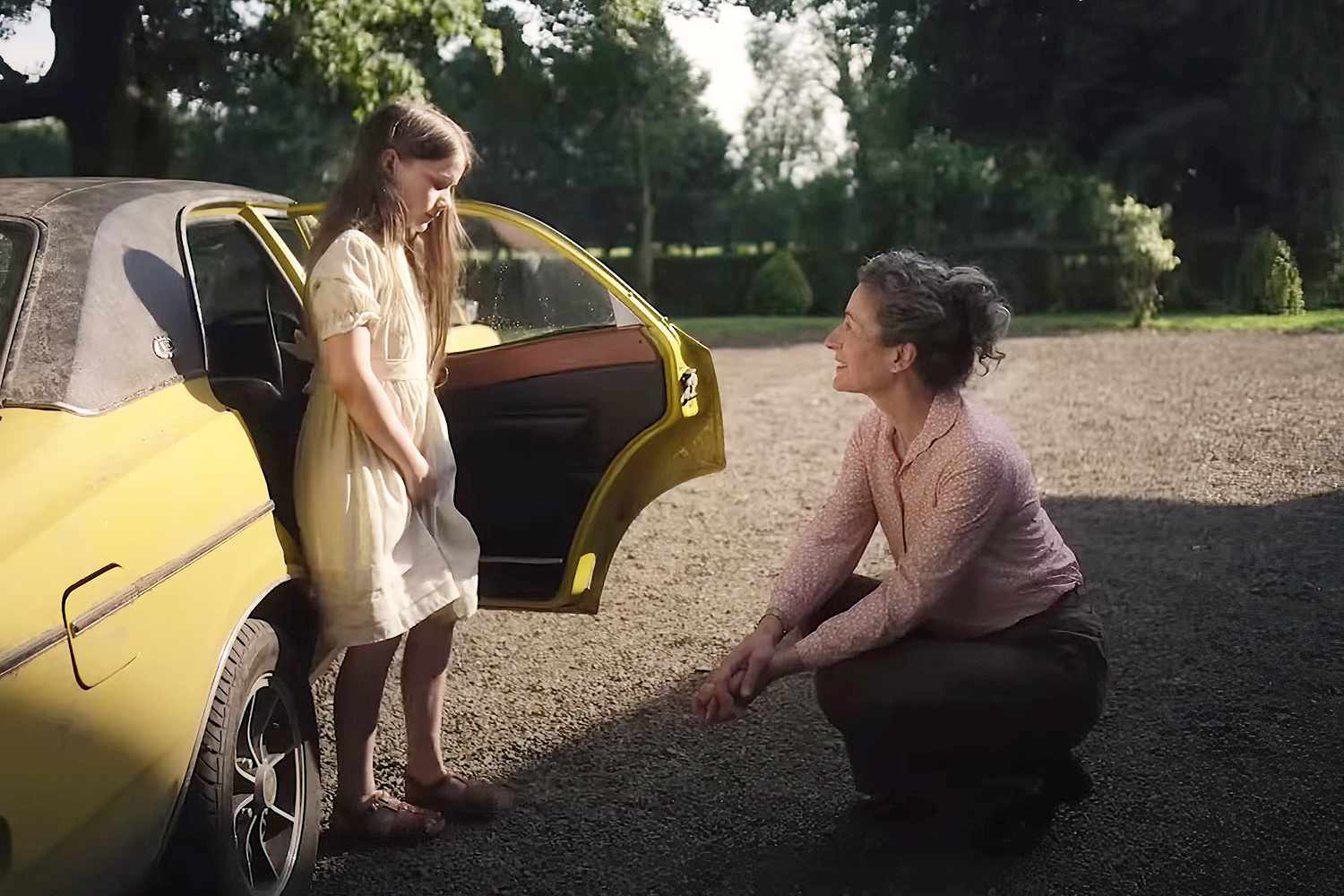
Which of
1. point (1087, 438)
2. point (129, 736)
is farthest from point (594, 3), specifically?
point (129, 736)

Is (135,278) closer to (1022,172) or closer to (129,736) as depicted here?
(129,736)

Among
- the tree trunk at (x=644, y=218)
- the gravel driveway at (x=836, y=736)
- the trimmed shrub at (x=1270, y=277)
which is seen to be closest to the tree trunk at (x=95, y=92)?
the gravel driveway at (x=836, y=736)

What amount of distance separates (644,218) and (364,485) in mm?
28734

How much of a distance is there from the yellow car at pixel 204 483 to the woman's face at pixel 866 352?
997 mm

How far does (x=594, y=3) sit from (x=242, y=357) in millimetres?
7783

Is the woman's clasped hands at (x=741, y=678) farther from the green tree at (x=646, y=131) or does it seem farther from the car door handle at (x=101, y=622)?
the green tree at (x=646, y=131)

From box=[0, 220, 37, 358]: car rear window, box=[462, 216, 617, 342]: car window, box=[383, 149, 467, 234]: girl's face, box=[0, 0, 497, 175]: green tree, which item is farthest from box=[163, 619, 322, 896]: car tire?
box=[0, 0, 497, 175]: green tree

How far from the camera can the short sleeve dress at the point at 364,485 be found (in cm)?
291

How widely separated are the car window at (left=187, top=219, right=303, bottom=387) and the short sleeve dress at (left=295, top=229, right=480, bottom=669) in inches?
23.8

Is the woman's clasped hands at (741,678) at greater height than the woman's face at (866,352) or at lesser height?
lesser

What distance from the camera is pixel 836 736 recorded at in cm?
402

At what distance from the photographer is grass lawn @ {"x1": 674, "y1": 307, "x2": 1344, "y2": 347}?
14156mm

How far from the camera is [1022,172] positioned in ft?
77.2

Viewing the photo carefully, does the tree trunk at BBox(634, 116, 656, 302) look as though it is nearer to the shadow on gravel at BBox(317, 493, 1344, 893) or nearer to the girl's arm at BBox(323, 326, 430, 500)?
the shadow on gravel at BBox(317, 493, 1344, 893)
